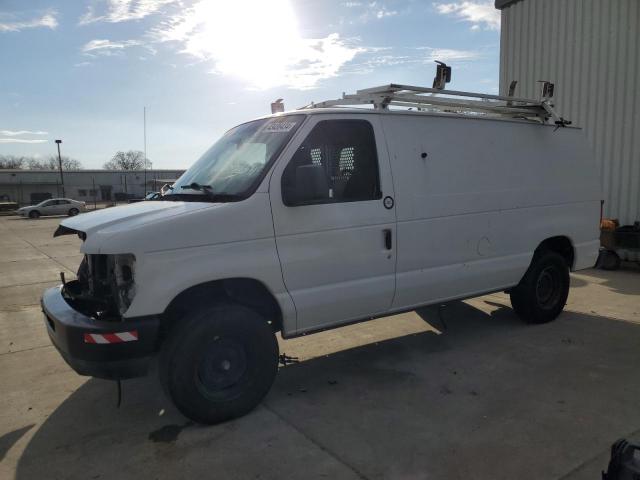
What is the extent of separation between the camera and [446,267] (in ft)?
15.6

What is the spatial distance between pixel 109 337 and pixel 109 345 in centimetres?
5

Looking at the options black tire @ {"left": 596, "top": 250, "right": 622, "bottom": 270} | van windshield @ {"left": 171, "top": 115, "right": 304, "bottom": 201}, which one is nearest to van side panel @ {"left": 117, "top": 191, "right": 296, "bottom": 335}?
van windshield @ {"left": 171, "top": 115, "right": 304, "bottom": 201}

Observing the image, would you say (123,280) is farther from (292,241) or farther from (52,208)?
(52,208)

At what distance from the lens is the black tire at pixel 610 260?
925cm

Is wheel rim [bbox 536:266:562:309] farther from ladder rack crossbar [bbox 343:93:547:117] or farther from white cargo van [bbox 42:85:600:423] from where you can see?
ladder rack crossbar [bbox 343:93:547:117]

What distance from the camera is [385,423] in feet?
12.0

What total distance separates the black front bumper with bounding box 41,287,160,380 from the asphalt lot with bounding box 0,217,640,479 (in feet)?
1.87

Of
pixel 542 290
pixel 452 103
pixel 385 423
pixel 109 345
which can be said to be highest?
pixel 452 103

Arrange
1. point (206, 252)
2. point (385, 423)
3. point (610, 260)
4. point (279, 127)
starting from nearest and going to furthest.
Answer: point (206, 252) → point (385, 423) → point (279, 127) → point (610, 260)

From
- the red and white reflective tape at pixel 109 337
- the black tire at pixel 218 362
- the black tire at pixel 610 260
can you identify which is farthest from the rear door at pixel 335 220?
the black tire at pixel 610 260

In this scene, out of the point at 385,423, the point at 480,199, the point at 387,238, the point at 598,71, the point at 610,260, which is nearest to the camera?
the point at 385,423

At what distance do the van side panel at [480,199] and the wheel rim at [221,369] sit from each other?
152 cm

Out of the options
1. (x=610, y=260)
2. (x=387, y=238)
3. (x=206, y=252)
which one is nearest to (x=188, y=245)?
(x=206, y=252)

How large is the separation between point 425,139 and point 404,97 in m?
0.49
